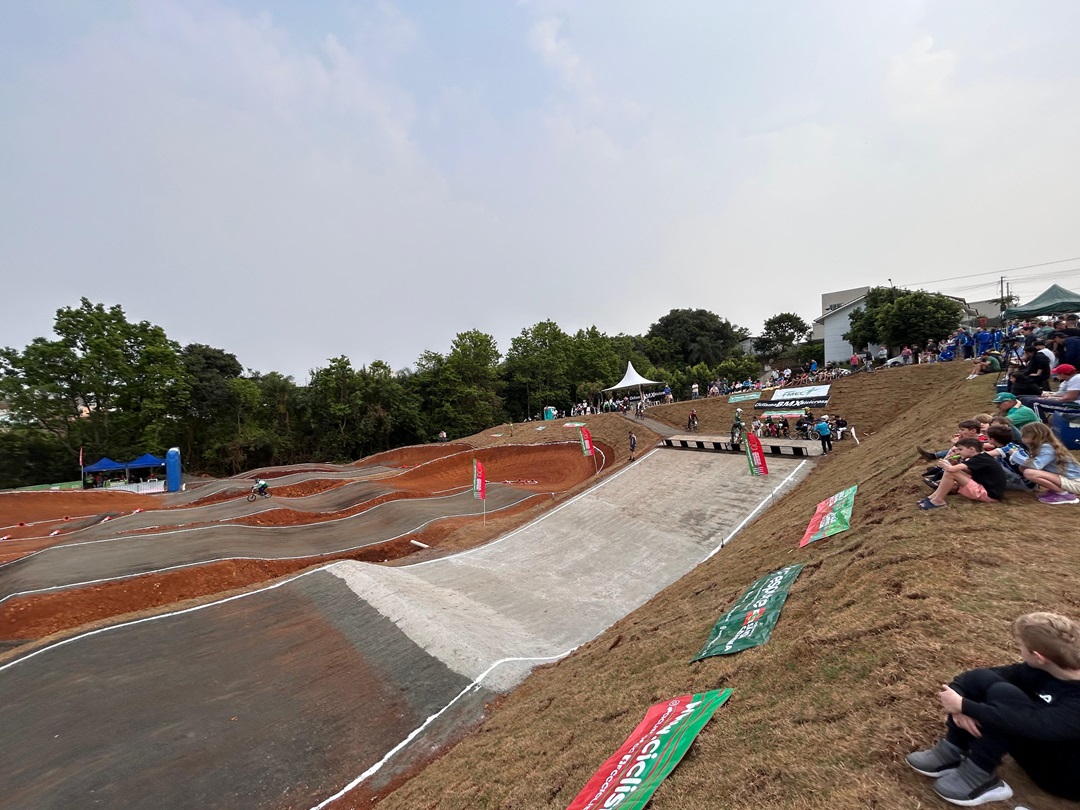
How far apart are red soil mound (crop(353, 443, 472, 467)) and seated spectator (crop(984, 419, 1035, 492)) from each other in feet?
131

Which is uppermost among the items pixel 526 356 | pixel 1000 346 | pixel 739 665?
pixel 526 356

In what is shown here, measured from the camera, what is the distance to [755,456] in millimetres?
19391

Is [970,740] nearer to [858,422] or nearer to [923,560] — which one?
[923,560]

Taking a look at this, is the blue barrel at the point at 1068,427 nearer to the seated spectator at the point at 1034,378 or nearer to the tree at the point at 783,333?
the seated spectator at the point at 1034,378

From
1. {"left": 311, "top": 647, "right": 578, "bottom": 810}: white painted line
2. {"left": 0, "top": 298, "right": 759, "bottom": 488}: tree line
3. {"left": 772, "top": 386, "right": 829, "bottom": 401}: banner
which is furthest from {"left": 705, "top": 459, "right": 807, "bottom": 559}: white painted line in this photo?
{"left": 0, "top": 298, "right": 759, "bottom": 488}: tree line

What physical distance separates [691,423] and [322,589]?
25.2 meters

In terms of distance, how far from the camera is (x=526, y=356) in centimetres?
6362

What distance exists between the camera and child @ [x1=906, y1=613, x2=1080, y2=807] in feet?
8.58

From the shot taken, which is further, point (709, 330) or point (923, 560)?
point (709, 330)

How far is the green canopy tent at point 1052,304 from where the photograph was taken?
17281mm

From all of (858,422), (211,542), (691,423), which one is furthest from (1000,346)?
(211,542)

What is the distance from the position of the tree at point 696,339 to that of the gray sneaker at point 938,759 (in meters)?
84.0

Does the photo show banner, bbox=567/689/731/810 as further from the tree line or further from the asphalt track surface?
the tree line

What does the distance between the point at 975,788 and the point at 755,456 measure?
1779cm
